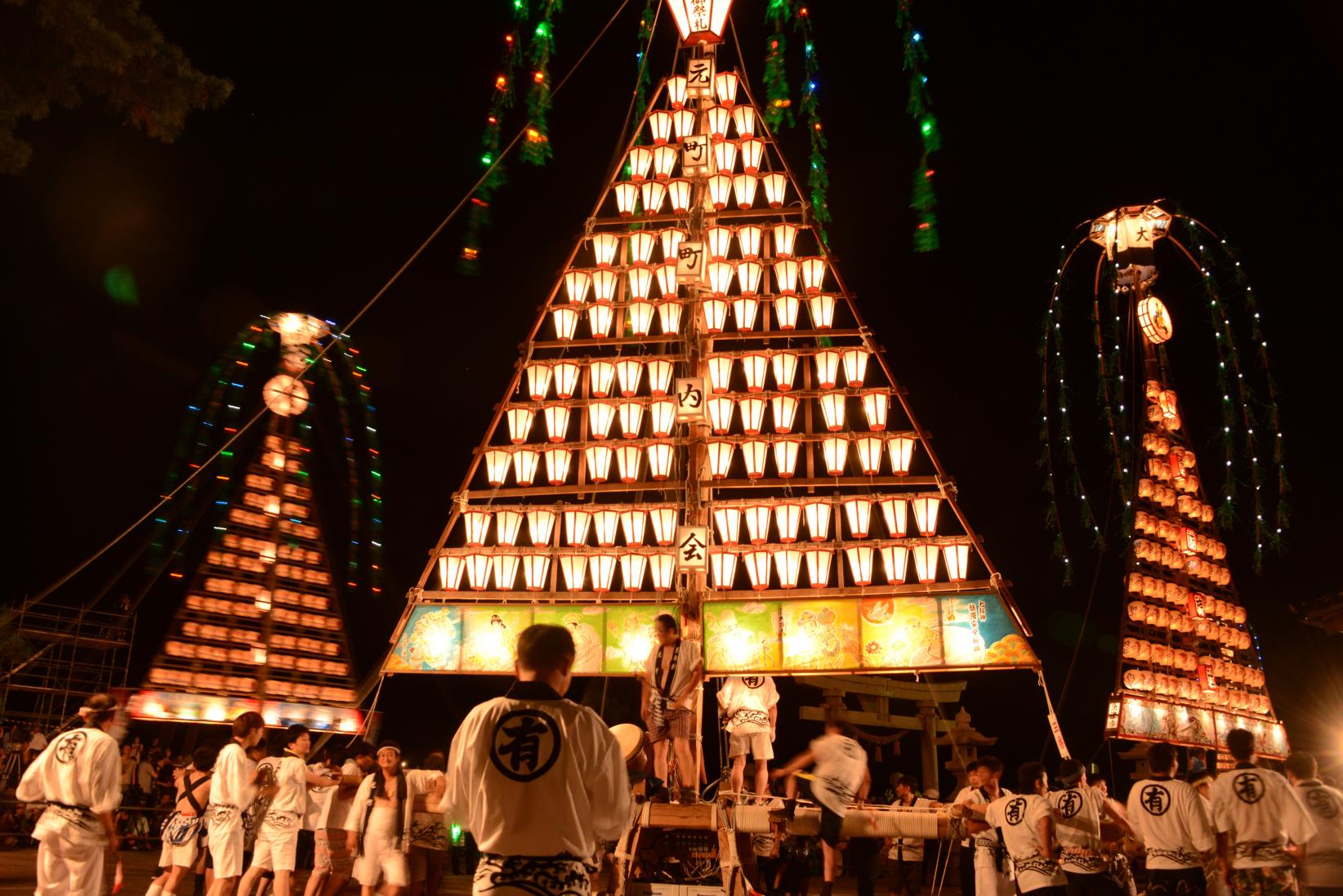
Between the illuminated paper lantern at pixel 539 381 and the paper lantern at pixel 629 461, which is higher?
the illuminated paper lantern at pixel 539 381

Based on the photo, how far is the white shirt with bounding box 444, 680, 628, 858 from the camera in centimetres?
405

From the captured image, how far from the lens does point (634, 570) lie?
52.9 ft

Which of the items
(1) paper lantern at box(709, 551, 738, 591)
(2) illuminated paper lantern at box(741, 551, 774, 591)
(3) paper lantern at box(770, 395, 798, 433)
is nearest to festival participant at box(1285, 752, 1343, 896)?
(2) illuminated paper lantern at box(741, 551, 774, 591)

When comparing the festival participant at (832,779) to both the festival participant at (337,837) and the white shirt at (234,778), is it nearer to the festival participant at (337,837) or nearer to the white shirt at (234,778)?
the festival participant at (337,837)

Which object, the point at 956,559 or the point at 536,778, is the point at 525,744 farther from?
the point at 956,559

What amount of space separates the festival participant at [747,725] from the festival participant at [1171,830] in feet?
18.8

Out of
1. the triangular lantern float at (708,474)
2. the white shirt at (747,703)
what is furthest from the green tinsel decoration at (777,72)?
the white shirt at (747,703)

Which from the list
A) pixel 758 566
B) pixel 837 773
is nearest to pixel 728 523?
pixel 758 566

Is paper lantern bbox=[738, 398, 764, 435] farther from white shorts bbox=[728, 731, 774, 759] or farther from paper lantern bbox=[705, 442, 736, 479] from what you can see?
white shorts bbox=[728, 731, 774, 759]

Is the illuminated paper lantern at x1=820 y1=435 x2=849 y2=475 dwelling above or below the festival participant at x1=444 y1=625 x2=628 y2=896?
above

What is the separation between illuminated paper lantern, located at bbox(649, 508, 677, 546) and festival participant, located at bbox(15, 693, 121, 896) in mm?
10107

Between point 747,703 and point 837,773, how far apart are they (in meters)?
4.59

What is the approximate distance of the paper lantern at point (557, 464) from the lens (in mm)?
16766

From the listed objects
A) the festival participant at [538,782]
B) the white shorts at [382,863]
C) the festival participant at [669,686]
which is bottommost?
the white shorts at [382,863]
